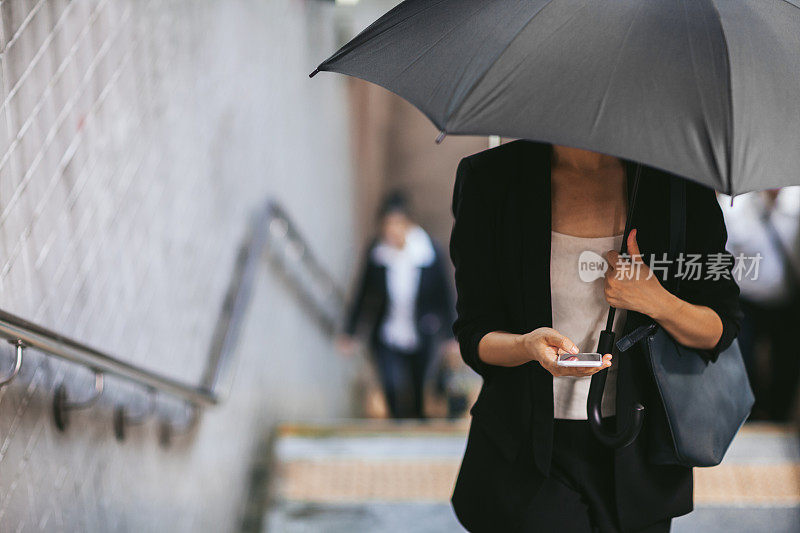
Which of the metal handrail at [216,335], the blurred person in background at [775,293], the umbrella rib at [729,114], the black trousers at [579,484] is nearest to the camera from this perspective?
the umbrella rib at [729,114]

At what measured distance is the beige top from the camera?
1.62 m

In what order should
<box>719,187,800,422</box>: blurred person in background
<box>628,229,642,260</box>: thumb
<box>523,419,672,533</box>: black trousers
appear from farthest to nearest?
<box>719,187,800,422</box>: blurred person in background
<box>523,419,672,533</box>: black trousers
<box>628,229,642,260</box>: thumb

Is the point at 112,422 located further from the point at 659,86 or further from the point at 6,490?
the point at 659,86

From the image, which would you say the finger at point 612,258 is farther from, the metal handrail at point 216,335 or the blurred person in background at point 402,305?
the blurred person in background at point 402,305

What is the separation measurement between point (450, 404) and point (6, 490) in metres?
3.75

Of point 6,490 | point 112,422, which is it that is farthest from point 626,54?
point 112,422

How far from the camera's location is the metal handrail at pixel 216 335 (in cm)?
183

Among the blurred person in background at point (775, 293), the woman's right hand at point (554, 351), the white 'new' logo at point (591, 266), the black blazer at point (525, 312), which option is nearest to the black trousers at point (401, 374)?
the blurred person in background at point (775, 293)

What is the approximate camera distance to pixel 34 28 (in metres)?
2.05

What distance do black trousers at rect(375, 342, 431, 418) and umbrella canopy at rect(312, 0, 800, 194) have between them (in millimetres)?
3780

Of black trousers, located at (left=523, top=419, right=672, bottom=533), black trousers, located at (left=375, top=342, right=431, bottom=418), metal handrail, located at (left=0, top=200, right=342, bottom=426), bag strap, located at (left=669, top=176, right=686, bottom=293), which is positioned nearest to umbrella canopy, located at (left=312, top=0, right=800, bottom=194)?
bag strap, located at (left=669, top=176, right=686, bottom=293)

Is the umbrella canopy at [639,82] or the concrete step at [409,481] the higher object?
the umbrella canopy at [639,82]

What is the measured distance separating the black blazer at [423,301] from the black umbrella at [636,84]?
11.9 ft

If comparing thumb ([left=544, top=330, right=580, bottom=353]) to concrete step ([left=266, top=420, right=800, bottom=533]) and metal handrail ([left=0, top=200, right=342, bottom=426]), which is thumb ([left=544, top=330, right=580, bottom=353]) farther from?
concrete step ([left=266, top=420, right=800, bottom=533])
